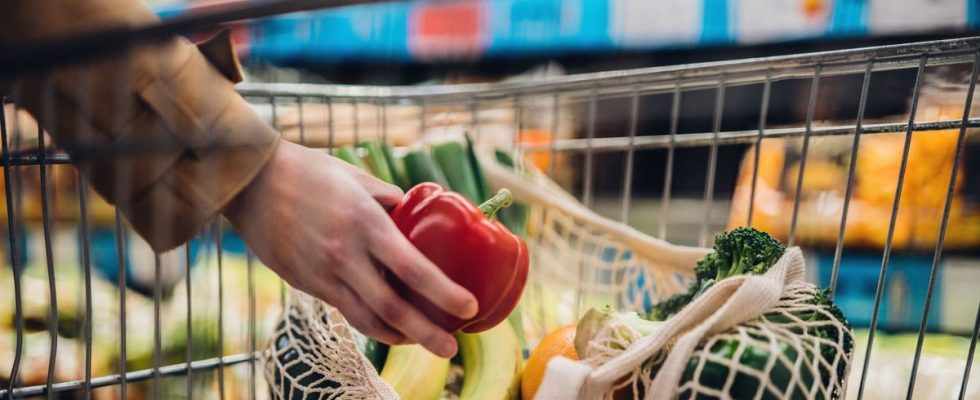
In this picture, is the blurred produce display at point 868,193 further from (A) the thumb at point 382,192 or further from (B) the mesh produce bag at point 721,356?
(A) the thumb at point 382,192

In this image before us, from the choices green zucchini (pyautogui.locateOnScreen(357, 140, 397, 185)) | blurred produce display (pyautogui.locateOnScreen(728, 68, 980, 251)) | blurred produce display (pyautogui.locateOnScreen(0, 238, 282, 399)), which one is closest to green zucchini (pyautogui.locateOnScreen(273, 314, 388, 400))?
blurred produce display (pyautogui.locateOnScreen(0, 238, 282, 399))

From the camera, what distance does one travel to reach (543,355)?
79 cm

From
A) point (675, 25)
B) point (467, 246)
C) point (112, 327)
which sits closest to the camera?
point (467, 246)

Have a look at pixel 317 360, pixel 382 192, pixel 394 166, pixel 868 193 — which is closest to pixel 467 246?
pixel 382 192

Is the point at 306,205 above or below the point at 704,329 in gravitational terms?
above

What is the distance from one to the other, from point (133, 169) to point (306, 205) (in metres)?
0.12

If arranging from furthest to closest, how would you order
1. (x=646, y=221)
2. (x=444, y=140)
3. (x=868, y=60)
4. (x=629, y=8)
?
(x=629, y=8) < (x=646, y=221) < (x=444, y=140) < (x=868, y=60)

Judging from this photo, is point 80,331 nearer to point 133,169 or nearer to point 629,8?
point 133,169

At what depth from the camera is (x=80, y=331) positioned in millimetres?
909

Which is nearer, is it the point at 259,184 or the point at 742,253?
the point at 259,184

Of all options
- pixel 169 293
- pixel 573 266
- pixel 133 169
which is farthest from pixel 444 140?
pixel 133 169

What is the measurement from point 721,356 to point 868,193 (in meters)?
1.33

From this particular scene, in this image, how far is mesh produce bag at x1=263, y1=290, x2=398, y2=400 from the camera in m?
0.73

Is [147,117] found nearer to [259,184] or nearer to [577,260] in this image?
[259,184]
